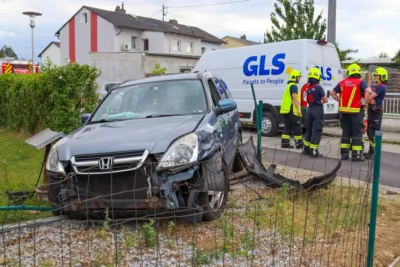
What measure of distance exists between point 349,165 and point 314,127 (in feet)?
4.06

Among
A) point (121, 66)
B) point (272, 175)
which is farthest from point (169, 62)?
point (272, 175)

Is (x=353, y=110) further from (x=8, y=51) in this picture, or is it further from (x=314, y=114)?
(x=8, y=51)

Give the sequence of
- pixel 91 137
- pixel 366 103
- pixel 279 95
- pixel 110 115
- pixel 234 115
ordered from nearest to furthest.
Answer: pixel 91 137, pixel 110 115, pixel 234 115, pixel 366 103, pixel 279 95

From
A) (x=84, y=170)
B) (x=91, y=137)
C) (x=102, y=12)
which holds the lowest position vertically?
(x=84, y=170)

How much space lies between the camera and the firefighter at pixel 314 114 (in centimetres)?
916

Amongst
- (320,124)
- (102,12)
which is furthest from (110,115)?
(102,12)

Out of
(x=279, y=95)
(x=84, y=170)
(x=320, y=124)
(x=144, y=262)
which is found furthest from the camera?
(x=279, y=95)

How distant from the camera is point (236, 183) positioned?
624 centimetres

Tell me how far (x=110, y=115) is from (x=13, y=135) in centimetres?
845

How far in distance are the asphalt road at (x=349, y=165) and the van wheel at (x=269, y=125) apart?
2.23 meters

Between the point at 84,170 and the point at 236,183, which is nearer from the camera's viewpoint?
the point at 84,170

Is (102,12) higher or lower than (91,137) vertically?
higher

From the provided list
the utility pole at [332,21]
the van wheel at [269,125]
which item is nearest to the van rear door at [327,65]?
the van wheel at [269,125]

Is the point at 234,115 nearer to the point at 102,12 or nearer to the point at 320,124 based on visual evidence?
the point at 320,124
